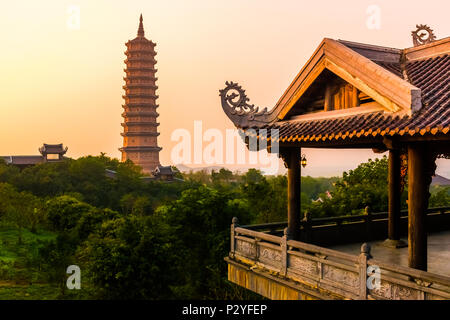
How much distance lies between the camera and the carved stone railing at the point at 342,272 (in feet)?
17.3

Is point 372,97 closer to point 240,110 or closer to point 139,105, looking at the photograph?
point 240,110

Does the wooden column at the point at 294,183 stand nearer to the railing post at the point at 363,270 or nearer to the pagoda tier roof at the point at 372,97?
the pagoda tier roof at the point at 372,97

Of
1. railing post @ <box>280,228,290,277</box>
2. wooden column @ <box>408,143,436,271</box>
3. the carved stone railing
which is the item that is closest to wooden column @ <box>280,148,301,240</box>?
the carved stone railing

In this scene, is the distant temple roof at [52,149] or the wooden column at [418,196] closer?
the wooden column at [418,196]

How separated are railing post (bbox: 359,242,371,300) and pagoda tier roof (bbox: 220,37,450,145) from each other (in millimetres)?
1602

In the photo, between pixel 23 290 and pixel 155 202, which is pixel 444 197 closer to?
pixel 23 290

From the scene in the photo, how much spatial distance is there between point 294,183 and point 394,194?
2.48m

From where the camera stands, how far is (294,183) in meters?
8.38

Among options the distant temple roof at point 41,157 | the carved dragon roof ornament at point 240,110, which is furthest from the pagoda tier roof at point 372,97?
the distant temple roof at point 41,157

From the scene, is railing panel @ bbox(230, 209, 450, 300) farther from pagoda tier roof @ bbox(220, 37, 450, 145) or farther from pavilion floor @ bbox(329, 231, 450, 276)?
pagoda tier roof @ bbox(220, 37, 450, 145)

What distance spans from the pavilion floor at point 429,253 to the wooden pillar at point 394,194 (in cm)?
43
